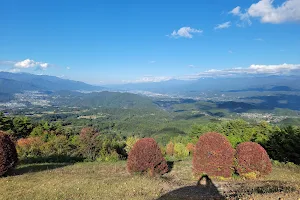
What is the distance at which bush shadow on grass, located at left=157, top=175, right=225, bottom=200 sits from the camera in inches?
396

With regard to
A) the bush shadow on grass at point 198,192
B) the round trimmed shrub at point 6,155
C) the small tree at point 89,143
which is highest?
the round trimmed shrub at point 6,155

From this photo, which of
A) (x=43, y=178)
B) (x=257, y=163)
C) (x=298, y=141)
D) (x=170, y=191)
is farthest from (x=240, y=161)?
(x=298, y=141)

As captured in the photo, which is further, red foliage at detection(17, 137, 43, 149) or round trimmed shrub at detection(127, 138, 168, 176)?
red foliage at detection(17, 137, 43, 149)

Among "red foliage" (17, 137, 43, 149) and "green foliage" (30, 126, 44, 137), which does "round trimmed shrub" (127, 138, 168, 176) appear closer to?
"red foliage" (17, 137, 43, 149)

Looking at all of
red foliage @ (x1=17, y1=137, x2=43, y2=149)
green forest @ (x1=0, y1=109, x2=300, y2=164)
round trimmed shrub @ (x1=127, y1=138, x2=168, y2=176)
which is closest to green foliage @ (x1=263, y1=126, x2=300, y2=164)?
green forest @ (x1=0, y1=109, x2=300, y2=164)

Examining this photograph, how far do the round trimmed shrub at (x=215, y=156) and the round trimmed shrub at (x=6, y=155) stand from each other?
38.7ft

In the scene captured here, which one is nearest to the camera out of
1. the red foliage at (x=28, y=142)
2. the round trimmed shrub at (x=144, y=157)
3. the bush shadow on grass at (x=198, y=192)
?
the bush shadow on grass at (x=198, y=192)

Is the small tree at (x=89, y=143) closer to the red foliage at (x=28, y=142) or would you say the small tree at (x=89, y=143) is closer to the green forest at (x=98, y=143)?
the green forest at (x=98, y=143)

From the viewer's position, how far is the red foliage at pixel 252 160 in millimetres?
15078

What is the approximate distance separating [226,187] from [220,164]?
243 centimetres

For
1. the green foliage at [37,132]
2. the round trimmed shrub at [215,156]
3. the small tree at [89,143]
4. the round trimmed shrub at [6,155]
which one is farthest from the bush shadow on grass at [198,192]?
the green foliage at [37,132]

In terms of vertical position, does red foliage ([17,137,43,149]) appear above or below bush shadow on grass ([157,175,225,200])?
below

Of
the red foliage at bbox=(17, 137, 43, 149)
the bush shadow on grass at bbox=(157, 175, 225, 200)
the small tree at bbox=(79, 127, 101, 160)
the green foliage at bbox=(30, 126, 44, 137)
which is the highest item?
the bush shadow on grass at bbox=(157, 175, 225, 200)

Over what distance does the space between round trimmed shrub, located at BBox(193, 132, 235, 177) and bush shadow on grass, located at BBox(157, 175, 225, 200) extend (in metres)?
0.69
